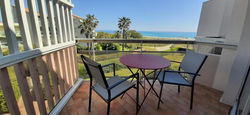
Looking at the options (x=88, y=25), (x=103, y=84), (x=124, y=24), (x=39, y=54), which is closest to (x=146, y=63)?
(x=103, y=84)

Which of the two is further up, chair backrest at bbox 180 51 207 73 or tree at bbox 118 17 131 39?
tree at bbox 118 17 131 39

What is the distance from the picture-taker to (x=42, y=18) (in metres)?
1.23

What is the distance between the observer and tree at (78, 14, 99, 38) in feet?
51.6

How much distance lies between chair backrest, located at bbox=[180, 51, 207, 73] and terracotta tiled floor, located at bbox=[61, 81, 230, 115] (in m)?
0.63

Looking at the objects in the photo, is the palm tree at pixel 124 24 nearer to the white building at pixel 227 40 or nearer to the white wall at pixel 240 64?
the white building at pixel 227 40

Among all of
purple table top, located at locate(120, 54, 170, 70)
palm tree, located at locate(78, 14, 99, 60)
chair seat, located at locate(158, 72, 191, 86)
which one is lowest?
chair seat, located at locate(158, 72, 191, 86)

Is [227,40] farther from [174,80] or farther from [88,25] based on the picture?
[88,25]

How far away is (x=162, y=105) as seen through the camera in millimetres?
1701

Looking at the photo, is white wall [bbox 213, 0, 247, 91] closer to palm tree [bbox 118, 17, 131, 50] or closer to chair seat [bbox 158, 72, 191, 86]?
chair seat [bbox 158, 72, 191, 86]

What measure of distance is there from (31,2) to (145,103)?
208 centimetres

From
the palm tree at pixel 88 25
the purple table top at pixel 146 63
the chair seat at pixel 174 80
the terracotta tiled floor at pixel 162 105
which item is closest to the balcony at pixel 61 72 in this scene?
the terracotta tiled floor at pixel 162 105

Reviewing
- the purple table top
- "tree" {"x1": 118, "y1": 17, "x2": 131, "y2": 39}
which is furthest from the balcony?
"tree" {"x1": 118, "y1": 17, "x2": 131, "y2": 39}

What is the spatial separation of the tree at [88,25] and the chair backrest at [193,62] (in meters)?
16.6

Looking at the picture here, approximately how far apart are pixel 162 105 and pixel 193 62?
90cm
